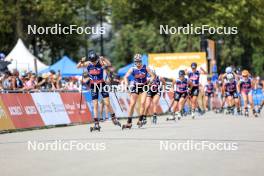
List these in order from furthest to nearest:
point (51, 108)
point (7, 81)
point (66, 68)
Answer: point (66, 68) → point (7, 81) → point (51, 108)

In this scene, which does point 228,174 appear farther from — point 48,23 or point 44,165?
point 48,23

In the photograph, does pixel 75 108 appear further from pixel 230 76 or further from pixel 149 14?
pixel 149 14

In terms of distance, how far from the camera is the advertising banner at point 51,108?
2236 cm

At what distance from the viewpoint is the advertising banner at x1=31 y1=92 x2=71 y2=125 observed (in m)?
22.4

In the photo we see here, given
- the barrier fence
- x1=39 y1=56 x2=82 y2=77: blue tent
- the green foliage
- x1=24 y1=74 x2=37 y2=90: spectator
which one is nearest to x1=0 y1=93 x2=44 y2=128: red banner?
the barrier fence

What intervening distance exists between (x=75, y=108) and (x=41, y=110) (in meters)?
2.56

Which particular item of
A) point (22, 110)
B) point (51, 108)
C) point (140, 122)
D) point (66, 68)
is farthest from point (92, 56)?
point (66, 68)

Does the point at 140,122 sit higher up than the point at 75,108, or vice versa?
the point at 75,108

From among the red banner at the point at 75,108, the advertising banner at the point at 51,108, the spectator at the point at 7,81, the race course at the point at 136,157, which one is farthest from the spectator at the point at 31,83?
the race course at the point at 136,157

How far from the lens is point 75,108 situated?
2477 cm

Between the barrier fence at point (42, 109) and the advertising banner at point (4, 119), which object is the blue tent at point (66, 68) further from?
the advertising banner at point (4, 119)

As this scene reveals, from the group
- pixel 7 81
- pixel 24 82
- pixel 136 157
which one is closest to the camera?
pixel 136 157

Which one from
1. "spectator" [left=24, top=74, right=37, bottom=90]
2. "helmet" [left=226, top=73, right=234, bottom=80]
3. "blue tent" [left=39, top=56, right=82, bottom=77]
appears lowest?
"spectator" [left=24, top=74, right=37, bottom=90]

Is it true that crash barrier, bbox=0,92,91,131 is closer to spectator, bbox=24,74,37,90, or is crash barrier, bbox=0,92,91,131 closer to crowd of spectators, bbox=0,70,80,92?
crowd of spectators, bbox=0,70,80,92
